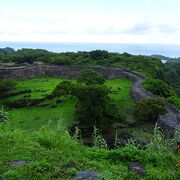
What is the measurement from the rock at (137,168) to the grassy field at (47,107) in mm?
22541

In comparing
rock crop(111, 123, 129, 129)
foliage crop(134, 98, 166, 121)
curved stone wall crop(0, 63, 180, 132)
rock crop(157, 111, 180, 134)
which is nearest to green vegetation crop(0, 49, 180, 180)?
foliage crop(134, 98, 166, 121)

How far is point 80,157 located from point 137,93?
32.7m

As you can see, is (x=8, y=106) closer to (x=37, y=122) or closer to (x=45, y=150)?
(x=37, y=122)

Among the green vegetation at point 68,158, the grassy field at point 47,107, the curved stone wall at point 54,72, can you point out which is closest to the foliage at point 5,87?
the grassy field at point 47,107

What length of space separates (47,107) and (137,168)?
33836 millimetres

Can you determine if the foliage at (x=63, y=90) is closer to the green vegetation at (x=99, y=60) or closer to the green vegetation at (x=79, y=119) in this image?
the green vegetation at (x=79, y=119)

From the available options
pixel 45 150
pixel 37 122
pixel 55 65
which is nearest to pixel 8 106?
pixel 37 122

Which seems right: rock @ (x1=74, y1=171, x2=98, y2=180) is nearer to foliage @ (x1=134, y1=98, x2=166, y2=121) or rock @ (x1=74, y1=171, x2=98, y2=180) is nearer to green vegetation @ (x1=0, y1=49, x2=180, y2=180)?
green vegetation @ (x1=0, y1=49, x2=180, y2=180)

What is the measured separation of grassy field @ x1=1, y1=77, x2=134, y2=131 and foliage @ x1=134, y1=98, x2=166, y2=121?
335 cm

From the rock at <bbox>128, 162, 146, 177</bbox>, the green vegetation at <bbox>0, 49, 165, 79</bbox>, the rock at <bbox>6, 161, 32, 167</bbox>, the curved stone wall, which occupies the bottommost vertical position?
the curved stone wall

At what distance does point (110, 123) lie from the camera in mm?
34125

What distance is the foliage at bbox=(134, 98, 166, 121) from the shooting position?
33.2 metres

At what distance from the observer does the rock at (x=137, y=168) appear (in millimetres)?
8602

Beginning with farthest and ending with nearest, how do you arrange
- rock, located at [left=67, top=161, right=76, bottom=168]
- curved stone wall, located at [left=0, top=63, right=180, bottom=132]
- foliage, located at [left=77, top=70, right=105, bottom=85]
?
curved stone wall, located at [left=0, top=63, right=180, bottom=132] < foliage, located at [left=77, top=70, right=105, bottom=85] < rock, located at [left=67, top=161, right=76, bottom=168]
